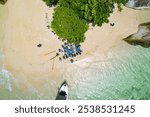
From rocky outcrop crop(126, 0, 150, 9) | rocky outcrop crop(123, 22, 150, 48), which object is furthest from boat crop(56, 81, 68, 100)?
rocky outcrop crop(126, 0, 150, 9)

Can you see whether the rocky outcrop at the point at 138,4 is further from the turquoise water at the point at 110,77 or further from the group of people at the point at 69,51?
the group of people at the point at 69,51

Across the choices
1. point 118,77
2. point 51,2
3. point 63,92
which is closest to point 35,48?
point 51,2

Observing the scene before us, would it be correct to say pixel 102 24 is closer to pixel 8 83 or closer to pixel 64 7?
pixel 64 7

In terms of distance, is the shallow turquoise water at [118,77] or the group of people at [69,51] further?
the shallow turquoise water at [118,77]

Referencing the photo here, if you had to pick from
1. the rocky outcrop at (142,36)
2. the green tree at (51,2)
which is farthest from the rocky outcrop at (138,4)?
the green tree at (51,2)

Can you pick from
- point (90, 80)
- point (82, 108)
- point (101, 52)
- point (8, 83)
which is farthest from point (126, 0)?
point (8, 83)

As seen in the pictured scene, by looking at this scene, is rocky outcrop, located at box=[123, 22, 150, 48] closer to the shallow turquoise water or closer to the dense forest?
the shallow turquoise water
